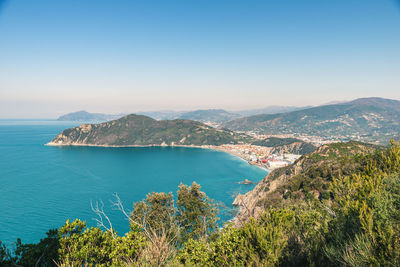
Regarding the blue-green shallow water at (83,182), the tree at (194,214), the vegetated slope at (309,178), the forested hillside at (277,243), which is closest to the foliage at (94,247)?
the forested hillside at (277,243)

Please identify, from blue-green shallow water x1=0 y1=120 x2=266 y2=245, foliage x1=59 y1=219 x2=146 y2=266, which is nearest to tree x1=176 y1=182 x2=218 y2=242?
foliage x1=59 y1=219 x2=146 y2=266

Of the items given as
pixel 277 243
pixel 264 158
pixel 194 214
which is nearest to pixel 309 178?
pixel 194 214

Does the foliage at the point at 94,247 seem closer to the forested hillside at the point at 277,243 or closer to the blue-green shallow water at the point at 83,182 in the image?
the forested hillside at the point at 277,243

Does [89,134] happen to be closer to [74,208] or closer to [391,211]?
Result: [74,208]

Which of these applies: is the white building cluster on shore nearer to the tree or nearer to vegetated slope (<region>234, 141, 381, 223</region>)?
vegetated slope (<region>234, 141, 381, 223</region>)

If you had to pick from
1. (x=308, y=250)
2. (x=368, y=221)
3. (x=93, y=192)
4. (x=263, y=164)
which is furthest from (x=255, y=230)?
A: (x=263, y=164)

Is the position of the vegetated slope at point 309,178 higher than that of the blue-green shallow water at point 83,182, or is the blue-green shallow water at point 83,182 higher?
the vegetated slope at point 309,178
